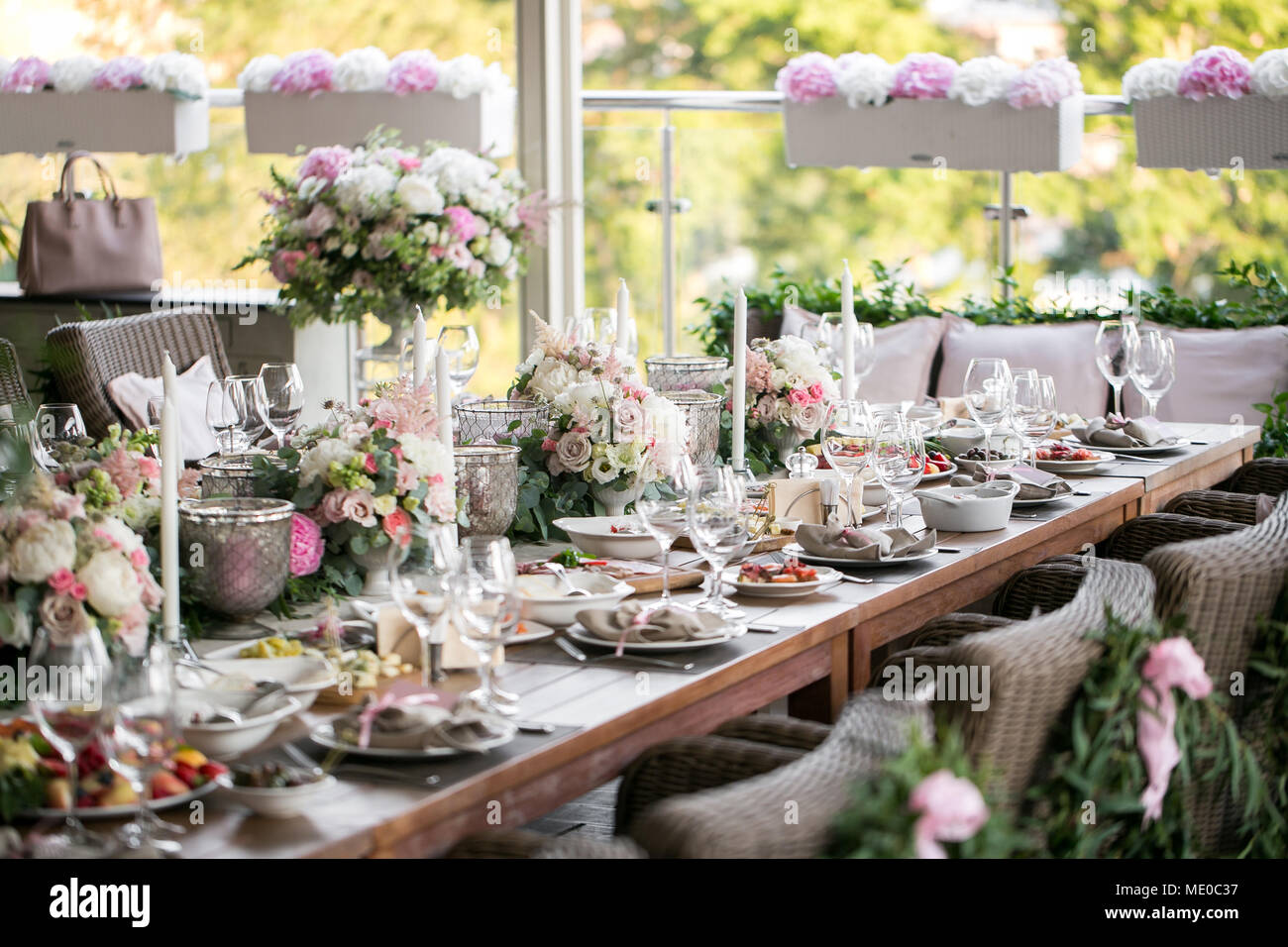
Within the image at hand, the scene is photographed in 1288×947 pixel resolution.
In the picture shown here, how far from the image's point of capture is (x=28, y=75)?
539 centimetres

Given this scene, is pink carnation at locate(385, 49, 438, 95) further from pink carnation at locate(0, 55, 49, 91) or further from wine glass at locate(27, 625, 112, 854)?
wine glass at locate(27, 625, 112, 854)

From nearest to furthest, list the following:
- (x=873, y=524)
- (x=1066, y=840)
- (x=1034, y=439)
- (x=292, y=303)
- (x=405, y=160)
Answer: (x=1066, y=840) < (x=873, y=524) < (x=1034, y=439) < (x=405, y=160) < (x=292, y=303)

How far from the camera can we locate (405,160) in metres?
4.57

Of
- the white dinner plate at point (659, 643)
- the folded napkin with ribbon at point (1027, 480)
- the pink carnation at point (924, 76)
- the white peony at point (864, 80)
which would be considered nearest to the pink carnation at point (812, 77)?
the white peony at point (864, 80)

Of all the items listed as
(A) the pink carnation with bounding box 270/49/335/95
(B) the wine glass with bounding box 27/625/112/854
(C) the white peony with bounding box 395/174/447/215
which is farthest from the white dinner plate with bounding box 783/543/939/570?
(A) the pink carnation with bounding box 270/49/335/95

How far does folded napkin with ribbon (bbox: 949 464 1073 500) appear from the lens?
112 inches

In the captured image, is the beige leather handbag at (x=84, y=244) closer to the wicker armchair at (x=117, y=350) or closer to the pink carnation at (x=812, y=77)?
the wicker armchair at (x=117, y=350)

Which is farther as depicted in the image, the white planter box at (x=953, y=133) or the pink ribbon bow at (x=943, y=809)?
the white planter box at (x=953, y=133)

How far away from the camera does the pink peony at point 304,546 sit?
2037 millimetres

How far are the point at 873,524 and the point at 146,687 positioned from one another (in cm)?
149

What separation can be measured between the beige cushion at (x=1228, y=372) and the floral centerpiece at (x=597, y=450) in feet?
8.37

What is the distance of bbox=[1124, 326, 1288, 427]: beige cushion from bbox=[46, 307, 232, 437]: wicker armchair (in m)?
2.76
